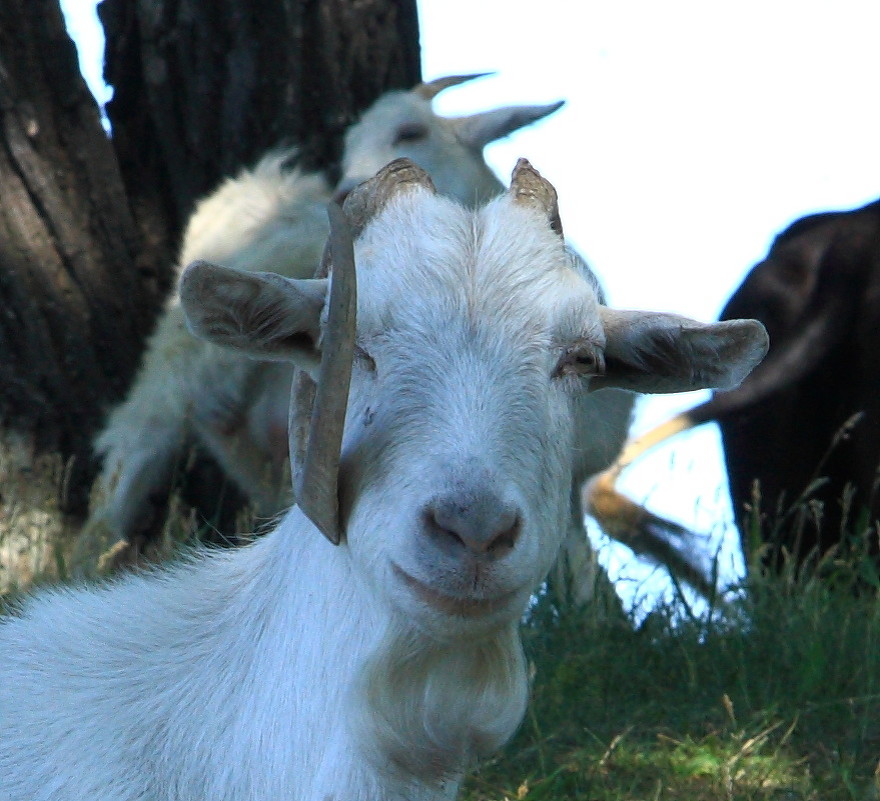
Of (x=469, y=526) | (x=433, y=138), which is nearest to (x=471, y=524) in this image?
(x=469, y=526)

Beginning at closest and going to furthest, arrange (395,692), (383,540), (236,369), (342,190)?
1. (383,540)
2. (395,692)
3. (236,369)
4. (342,190)

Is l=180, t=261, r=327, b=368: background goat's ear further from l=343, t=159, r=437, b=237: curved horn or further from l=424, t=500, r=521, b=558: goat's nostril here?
l=424, t=500, r=521, b=558: goat's nostril

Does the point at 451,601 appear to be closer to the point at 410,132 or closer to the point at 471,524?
the point at 471,524

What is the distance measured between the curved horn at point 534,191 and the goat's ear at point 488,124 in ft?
16.6

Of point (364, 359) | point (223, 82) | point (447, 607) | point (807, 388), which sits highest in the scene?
point (364, 359)

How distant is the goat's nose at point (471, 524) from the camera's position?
107 inches

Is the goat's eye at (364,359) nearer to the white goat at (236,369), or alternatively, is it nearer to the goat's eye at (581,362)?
the goat's eye at (581,362)

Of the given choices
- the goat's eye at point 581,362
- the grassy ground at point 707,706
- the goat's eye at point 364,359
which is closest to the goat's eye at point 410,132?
the grassy ground at point 707,706

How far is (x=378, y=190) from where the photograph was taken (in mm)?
3430

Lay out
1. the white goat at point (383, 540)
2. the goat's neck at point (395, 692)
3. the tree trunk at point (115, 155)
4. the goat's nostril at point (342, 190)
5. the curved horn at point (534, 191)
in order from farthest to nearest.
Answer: the goat's nostril at point (342, 190) < the tree trunk at point (115, 155) < the curved horn at point (534, 191) < the goat's neck at point (395, 692) < the white goat at point (383, 540)

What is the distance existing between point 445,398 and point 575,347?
15.2 inches


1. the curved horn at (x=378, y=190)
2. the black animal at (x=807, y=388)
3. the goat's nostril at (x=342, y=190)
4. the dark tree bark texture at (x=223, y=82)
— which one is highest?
the curved horn at (x=378, y=190)

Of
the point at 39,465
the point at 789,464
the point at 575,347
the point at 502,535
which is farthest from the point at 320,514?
the point at 789,464

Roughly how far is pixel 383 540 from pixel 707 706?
256 cm
